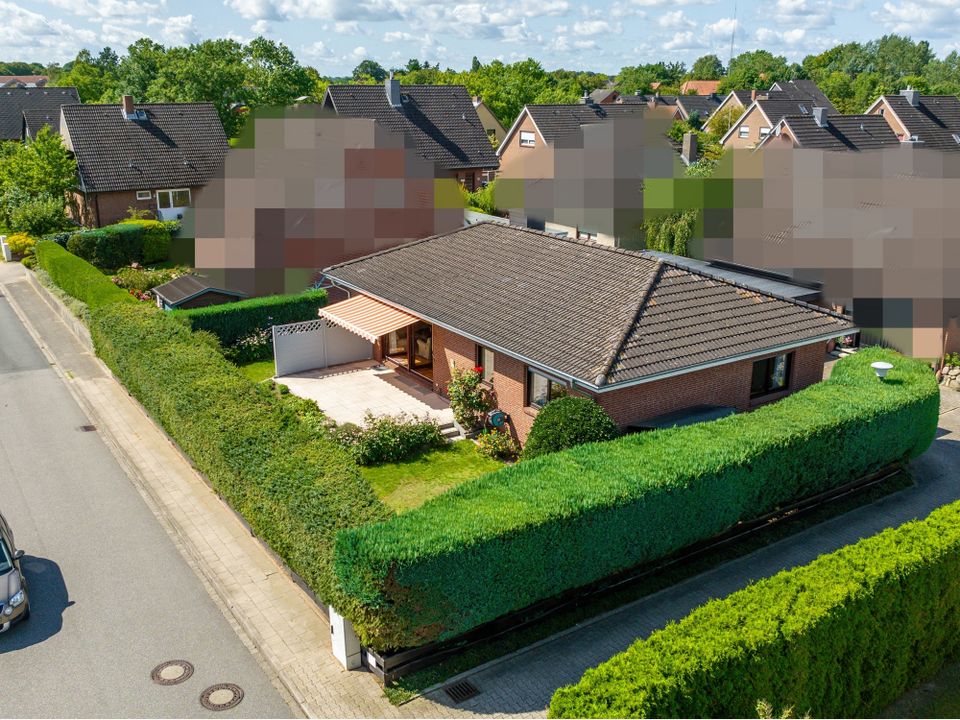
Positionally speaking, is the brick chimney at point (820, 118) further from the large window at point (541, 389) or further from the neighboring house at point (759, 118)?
the large window at point (541, 389)

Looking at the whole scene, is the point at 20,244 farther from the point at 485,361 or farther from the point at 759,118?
the point at 759,118

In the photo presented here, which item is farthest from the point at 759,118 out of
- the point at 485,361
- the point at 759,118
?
the point at 485,361

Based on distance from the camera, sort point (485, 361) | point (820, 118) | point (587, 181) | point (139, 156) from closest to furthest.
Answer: point (485, 361)
point (587, 181)
point (139, 156)
point (820, 118)

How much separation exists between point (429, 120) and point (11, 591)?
46.8 meters

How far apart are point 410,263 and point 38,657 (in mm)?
17224

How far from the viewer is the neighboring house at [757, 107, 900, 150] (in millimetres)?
50031

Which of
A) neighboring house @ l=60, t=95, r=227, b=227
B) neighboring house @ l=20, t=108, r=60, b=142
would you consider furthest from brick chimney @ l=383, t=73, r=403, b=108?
neighboring house @ l=20, t=108, r=60, b=142

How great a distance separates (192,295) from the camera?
103ft

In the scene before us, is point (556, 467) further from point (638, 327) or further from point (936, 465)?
point (936, 465)

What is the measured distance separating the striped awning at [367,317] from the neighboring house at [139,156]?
83.1ft

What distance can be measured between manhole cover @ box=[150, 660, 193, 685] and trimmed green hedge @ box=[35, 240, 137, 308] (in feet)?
58.2

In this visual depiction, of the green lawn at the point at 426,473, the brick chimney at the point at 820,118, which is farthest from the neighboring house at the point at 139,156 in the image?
the brick chimney at the point at 820,118

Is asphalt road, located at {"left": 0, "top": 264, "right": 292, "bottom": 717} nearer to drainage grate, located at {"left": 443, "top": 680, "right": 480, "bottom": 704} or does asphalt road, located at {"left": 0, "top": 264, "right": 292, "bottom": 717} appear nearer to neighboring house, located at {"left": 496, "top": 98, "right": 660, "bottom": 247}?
drainage grate, located at {"left": 443, "top": 680, "right": 480, "bottom": 704}

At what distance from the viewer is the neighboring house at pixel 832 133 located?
50031mm
